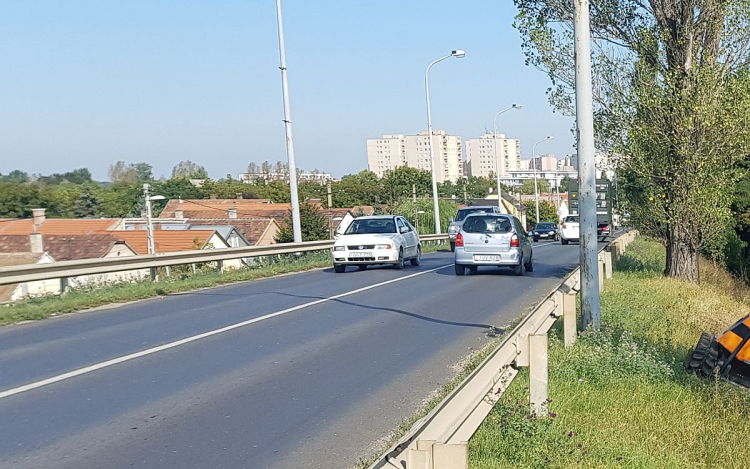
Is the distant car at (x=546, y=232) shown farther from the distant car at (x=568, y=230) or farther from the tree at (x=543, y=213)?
the tree at (x=543, y=213)

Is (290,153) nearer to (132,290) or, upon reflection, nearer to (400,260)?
(400,260)

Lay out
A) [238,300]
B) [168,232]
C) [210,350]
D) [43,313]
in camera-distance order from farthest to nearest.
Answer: [168,232]
[238,300]
[43,313]
[210,350]

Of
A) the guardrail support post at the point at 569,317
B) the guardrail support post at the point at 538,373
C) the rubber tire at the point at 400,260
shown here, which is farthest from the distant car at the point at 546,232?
the guardrail support post at the point at 538,373

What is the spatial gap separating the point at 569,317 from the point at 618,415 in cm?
253

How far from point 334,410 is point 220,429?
109 centimetres

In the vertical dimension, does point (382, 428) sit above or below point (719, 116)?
below

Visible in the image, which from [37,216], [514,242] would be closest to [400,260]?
[514,242]

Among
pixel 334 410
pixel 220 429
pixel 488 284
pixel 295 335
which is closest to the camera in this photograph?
pixel 220 429

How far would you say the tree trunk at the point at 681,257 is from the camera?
19.5m

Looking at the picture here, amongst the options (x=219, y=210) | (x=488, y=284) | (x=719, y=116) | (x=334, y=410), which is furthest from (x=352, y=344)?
(x=219, y=210)

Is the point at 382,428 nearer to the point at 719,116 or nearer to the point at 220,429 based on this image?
the point at 220,429

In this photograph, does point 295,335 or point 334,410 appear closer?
point 334,410

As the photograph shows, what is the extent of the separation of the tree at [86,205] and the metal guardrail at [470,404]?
62.2 meters

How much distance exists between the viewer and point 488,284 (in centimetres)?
1877
